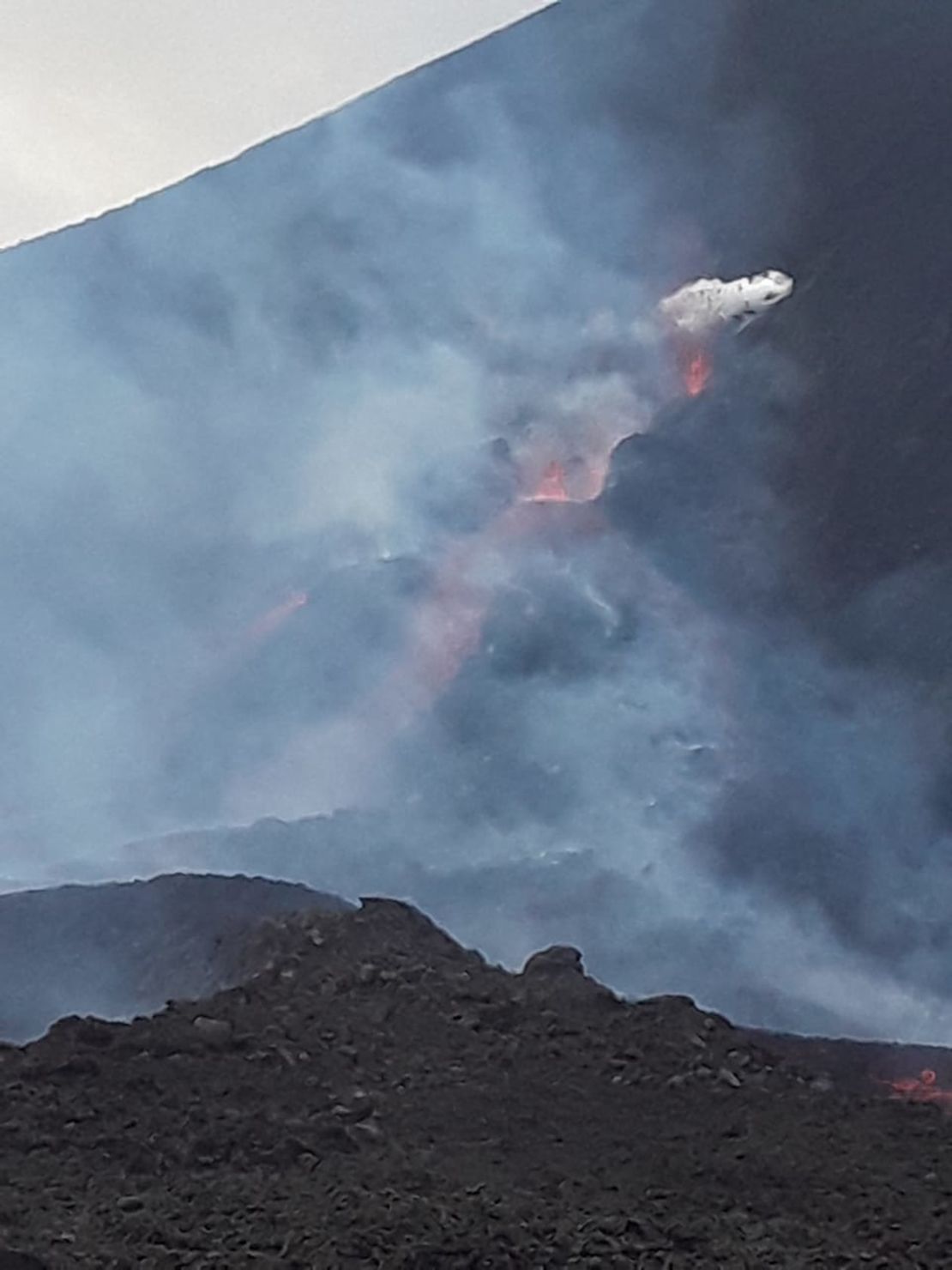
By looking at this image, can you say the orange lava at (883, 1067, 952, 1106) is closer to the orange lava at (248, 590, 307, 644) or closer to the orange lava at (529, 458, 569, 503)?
the orange lava at (529, 458, 569, 503)

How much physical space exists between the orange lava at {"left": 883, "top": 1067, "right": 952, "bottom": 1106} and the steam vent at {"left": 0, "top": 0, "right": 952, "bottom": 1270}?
0.07 ft

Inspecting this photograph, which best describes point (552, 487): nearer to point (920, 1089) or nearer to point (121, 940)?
point (121, 940)

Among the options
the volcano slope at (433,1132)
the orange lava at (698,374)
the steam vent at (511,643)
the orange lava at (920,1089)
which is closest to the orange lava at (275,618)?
the steam vent at (511,643)

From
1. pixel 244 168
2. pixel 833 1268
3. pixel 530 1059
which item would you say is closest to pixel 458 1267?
pixel 833 1268

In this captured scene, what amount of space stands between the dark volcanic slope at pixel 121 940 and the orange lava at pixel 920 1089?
184 cm

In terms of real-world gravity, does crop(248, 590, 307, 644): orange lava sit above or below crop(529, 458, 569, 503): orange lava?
below

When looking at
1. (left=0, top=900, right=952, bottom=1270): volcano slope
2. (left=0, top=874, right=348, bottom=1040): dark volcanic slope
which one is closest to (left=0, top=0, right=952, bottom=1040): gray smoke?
(left=0, top=874, right=348, bottom=1040): dark volcanic slope

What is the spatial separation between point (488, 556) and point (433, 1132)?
2347 millimetres

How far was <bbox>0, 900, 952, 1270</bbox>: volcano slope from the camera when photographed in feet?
13.8

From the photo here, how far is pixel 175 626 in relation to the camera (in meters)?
6.41

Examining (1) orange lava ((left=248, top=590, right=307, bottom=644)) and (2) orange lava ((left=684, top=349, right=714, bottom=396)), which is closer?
(1) orange lava ((left=248, top=590, right=307, bottom=644))

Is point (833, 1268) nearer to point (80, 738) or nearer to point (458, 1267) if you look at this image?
point (458, 1267)

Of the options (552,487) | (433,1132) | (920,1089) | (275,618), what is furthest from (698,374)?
(433,1132)

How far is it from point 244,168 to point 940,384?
2816mm
